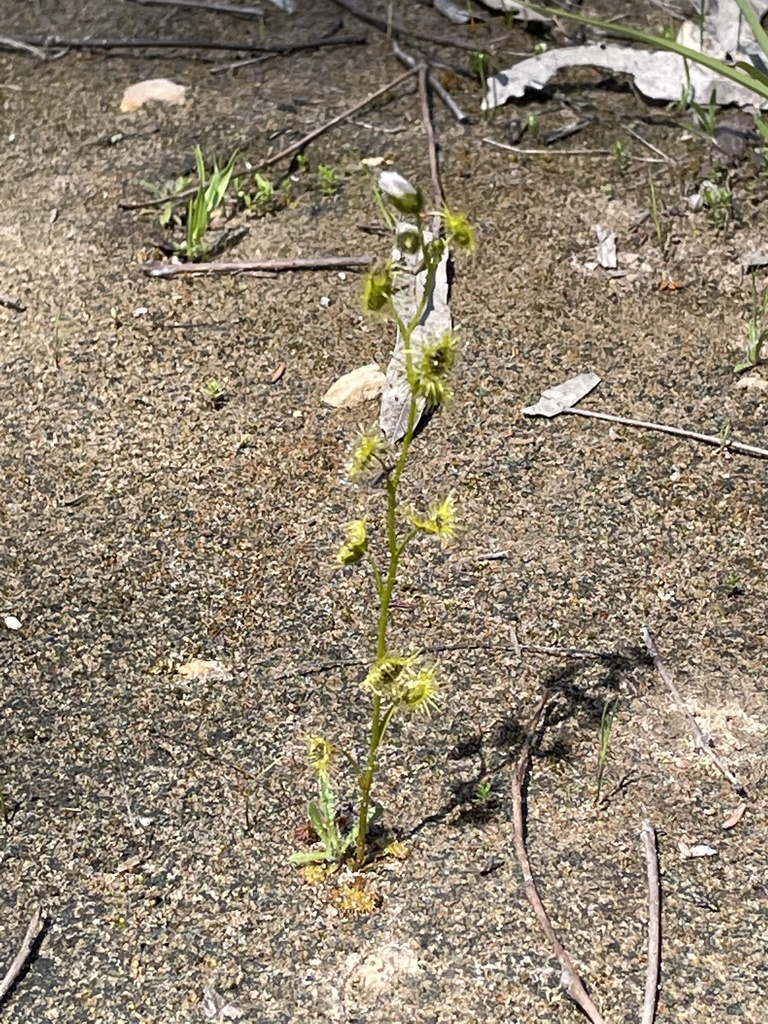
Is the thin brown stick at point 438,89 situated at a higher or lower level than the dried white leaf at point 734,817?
higher

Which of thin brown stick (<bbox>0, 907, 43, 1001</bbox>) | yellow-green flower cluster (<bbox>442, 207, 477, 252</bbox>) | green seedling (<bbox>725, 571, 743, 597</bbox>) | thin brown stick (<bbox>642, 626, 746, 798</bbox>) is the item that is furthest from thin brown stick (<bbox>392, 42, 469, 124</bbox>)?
thin brown stick (<bbox>0, 907, 43, 1001</bbox>)

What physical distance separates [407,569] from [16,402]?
1048 mm

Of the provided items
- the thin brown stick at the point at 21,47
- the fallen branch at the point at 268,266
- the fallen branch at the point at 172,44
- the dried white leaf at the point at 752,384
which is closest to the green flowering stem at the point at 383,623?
the dried white leaf at the point at 752,384

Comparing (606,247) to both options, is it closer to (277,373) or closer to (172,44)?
(277,373)

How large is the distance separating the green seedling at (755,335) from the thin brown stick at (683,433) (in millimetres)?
257

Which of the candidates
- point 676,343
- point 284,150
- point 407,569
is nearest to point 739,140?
point 676,343

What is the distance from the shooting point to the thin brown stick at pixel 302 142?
3.58 m

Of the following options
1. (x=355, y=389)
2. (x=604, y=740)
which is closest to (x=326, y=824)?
(x=604, y=740)

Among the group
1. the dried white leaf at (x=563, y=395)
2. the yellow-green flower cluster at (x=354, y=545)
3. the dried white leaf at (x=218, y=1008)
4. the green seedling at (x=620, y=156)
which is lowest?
the dried white leaf at (x=218, y=1008)

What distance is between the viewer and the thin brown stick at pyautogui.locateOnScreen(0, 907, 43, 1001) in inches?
77.5

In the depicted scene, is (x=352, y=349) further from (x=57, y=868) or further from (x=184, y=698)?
(x=57, y=868)

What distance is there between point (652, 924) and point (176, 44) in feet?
10.8

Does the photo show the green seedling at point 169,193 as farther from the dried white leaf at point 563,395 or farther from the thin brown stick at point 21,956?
the thin brown stick at point 21,956

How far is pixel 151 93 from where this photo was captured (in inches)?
159
